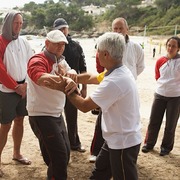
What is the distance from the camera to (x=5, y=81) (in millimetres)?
3480

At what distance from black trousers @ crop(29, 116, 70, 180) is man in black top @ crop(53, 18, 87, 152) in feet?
4.39

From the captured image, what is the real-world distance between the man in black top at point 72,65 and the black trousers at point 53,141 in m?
1.34

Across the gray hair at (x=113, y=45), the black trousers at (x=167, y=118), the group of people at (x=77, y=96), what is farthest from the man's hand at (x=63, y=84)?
the black trousers at (x=167, y=118)

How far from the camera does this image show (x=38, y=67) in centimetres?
277

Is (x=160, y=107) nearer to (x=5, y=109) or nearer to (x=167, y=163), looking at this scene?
(x=167, y=163)

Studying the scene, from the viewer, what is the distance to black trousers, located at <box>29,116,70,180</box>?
2994mm

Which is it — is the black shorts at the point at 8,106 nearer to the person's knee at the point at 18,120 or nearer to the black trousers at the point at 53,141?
the person's knee at the point at 18,120

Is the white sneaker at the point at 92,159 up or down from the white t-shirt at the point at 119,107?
down

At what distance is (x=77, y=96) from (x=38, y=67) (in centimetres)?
49

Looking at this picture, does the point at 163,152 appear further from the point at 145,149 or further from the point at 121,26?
the point at 121,26

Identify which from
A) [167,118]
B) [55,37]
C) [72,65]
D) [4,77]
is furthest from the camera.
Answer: [167,118]

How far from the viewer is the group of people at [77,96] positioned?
2422mm

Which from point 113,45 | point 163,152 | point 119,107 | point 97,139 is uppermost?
point 113,45

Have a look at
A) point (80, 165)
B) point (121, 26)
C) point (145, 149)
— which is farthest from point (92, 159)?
point (121, 26)
